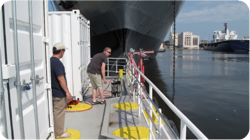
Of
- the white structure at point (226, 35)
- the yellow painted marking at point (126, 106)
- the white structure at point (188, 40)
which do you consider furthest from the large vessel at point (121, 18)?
the white structure at point (188, 40)

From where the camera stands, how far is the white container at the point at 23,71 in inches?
57.4

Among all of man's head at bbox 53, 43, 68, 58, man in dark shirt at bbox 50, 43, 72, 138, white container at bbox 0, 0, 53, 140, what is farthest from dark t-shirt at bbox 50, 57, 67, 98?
white container at bbox 0, 0, 53, 140

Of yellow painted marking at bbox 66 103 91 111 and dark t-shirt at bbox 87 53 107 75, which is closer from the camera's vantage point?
yellow painted marking at bbox 66 103 91 111

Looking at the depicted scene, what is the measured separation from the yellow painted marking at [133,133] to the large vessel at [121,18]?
9.46 m

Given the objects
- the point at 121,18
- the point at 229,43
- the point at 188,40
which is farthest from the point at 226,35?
the point at 188,40

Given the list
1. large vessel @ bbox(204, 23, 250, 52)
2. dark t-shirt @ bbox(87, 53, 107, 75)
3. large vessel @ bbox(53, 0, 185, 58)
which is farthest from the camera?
large vessel @ bbox(204, 23, 250, 52)

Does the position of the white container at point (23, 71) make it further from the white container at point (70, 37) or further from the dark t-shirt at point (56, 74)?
the white container at point (70, 37)

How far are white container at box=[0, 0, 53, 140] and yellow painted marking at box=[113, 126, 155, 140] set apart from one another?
113 centimetres

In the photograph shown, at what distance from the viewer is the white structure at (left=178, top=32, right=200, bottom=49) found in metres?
160

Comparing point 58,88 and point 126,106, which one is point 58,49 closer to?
point 58,88

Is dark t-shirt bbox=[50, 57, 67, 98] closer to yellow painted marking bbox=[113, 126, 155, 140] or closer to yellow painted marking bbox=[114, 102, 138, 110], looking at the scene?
yellow painted marking bbox=[113, 126, 155, 140]

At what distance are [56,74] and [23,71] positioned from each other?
2.68ft

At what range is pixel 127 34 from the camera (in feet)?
41.2

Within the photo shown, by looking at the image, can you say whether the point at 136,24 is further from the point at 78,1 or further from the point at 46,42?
the point at 46,42
